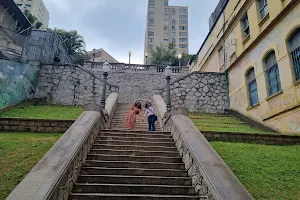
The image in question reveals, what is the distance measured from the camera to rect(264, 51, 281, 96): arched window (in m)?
11.0

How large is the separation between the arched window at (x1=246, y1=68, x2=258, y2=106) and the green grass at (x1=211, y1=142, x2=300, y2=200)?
5409 mm

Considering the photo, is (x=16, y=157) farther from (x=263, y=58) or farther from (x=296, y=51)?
(x=263, y=58)

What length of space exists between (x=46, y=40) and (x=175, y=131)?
1335cm

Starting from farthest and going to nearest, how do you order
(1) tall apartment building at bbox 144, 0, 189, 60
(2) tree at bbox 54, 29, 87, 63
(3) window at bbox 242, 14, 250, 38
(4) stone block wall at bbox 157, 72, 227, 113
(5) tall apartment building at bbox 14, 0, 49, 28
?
(1) tall apartment building at bbox 144, 0, 189, 60
(5) tall apartment building at bbox 14, 0, 49, 28
(2) tree at bbox 54, 29, 87, 63
(4) stone block wall at bbox 157, 72, 227, 113
(3) window at bbox 242, 14, 250, 38

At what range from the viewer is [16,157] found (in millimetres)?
5422

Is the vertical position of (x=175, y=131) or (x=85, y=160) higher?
(x=175, y=131)

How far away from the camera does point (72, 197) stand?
424 cm

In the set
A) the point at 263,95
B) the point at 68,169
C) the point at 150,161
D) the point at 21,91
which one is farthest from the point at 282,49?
the point at 21,91

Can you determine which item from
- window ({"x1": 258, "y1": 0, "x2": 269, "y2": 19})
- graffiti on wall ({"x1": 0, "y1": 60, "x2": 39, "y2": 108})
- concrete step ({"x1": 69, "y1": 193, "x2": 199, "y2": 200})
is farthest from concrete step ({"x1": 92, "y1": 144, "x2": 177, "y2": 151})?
window ({"x1": 258, "y1": 0, "x2": 269, "y2": 19})

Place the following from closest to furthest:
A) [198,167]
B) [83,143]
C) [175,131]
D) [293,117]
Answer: [198,167] < [83,143] < [175,131] < [293,117]

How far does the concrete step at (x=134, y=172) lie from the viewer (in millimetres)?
5309

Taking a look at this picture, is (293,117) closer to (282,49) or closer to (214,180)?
(282,49)

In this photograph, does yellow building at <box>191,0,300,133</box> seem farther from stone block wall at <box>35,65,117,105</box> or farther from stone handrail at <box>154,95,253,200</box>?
stone block wall at <box>35,65,117,105</box>

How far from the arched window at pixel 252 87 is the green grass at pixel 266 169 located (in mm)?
5409
